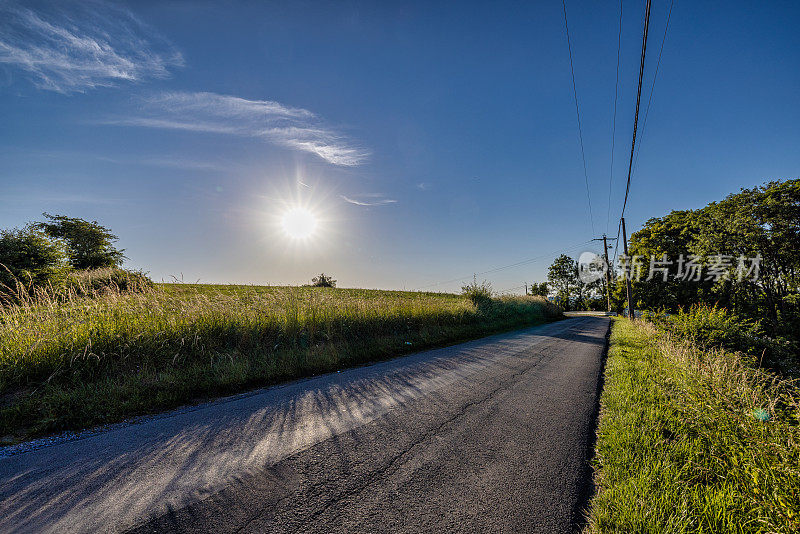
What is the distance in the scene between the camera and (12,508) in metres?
2.13

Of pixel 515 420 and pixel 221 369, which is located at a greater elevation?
pixel 221 369

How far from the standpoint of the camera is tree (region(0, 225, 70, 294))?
1091 centimetres

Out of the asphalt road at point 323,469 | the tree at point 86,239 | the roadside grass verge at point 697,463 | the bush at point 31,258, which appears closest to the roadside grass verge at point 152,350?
the asphalt road at point 323,469

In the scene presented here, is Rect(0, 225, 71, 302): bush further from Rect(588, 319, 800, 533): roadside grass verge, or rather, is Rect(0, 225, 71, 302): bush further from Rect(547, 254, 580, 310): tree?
Rect(547, 254, 580, 310): tree

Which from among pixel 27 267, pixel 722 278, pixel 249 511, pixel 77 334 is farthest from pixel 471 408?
pixel 722 278

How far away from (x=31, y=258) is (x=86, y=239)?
74.8 feet

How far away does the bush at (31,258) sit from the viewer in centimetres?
1091

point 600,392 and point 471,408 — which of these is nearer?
point 471,408

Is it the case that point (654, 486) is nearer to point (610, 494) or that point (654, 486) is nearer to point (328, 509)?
point (610, 494)

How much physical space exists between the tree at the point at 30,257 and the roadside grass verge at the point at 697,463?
17280 mm

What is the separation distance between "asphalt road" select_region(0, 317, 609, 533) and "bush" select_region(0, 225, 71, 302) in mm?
13186

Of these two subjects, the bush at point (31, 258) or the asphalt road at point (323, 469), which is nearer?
the asphalt road at point (323, 469)

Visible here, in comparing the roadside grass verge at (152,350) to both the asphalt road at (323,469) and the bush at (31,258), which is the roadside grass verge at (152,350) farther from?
the bush at (31,258)

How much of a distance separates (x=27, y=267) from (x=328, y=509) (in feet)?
54.8
